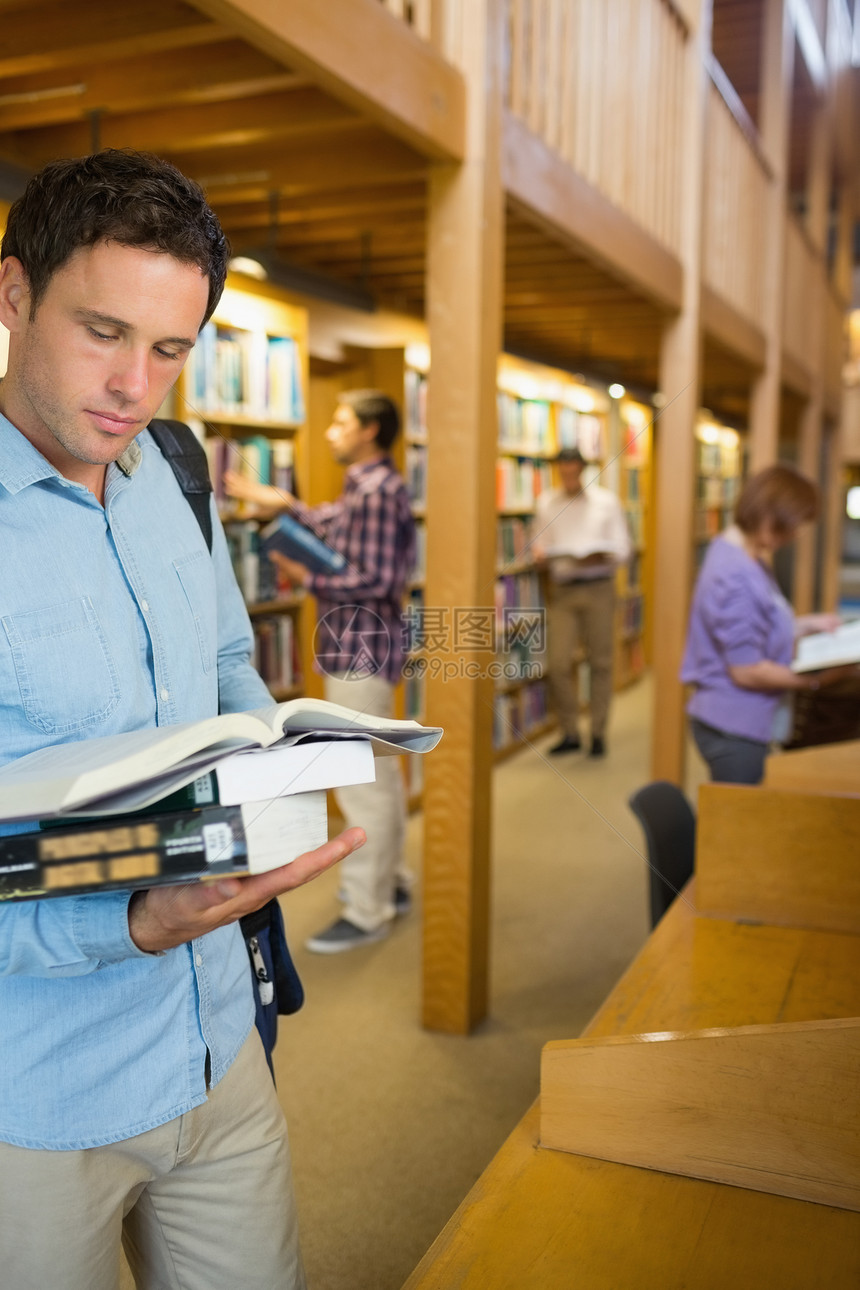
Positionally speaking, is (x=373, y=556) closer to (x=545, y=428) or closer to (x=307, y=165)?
(x=307, y=165)

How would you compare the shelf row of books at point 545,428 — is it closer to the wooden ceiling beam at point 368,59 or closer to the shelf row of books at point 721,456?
the shelf row of books at point 721,456

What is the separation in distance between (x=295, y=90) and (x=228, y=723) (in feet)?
6.95

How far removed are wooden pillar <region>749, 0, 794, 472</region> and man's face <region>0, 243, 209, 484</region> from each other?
5.62 m

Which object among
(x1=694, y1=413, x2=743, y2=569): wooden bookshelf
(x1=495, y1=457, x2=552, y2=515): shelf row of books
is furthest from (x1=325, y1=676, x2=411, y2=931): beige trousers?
(x1=694, y1=413, x2=743, y2=569): wooden bookshelf

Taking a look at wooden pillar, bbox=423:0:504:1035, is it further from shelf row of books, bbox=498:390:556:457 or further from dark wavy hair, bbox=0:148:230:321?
shelf row of books, bbox=498:390:556:457

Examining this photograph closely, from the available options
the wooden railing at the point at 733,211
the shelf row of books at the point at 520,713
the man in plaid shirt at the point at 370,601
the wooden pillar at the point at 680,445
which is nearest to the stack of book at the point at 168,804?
the man in plaid shirt at the point at 370,601

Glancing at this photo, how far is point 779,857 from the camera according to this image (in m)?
1.90

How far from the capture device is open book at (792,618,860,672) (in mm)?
3158

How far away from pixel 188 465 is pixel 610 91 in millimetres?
2838

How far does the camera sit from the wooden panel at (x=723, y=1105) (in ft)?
3.54

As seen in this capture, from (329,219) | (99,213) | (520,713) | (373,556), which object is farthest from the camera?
(520,713)

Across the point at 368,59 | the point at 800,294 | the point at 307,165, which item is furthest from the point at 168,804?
the point at 800,294

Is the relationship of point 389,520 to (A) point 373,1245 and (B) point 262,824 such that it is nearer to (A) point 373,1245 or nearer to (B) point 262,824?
(A) point 373,1245

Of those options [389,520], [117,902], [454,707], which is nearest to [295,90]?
[389,520]
